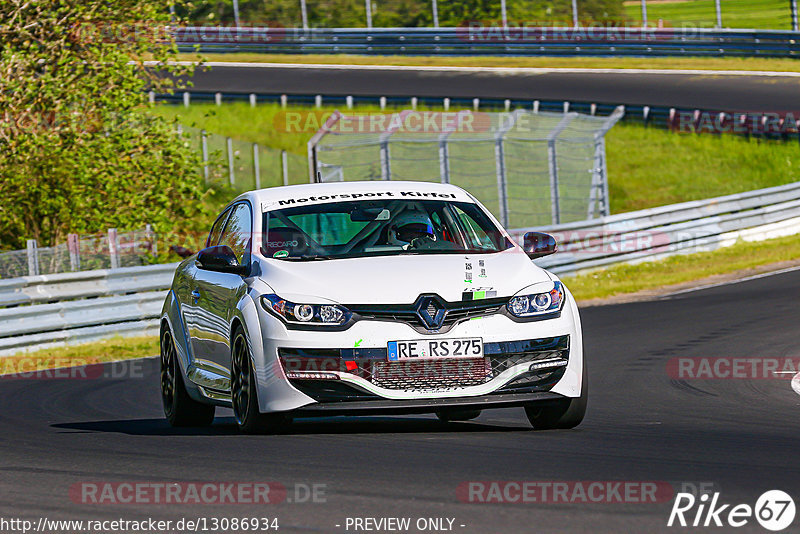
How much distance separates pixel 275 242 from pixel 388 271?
1109mm

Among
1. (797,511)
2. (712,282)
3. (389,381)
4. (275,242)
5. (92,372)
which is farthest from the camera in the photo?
(712,282)

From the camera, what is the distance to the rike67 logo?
559cm

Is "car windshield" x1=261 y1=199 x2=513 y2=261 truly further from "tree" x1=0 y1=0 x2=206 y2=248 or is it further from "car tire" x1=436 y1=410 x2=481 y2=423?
"tree" x1=0 y1=0 x2=206 y2=248

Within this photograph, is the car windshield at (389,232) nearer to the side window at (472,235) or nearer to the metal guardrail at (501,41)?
the side window at (472,235)

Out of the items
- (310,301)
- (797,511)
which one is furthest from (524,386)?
(797,511)

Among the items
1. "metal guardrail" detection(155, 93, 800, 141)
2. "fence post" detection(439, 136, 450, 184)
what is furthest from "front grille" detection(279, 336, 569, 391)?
"metal guardrail" detection(155, 93, 800, 141)

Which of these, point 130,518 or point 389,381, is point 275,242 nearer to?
point 389,381

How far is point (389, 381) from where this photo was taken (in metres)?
8.18

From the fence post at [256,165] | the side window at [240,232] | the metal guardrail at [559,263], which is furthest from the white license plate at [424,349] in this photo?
the fence post at [256,165]

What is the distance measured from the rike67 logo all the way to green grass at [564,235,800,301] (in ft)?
52.4

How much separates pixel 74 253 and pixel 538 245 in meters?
11.2

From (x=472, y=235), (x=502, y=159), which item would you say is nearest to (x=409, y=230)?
(x=472, y=235)

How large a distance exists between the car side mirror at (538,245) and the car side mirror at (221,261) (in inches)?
70.2

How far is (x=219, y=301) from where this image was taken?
9.27 m
